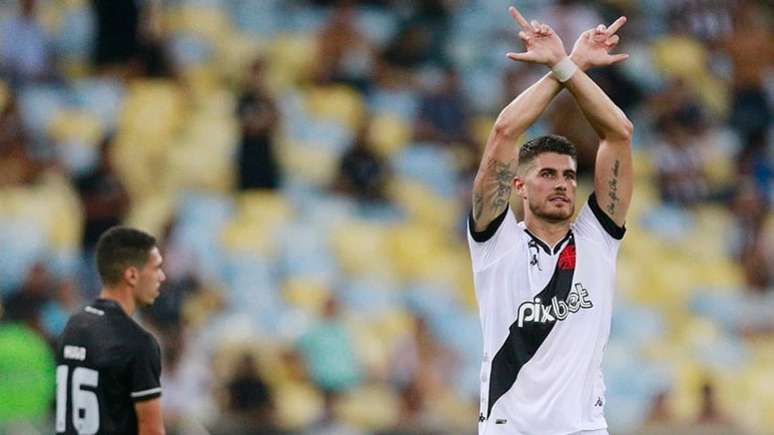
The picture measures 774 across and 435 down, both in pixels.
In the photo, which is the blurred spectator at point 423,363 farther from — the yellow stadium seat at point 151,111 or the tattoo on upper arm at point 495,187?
the tattoo on upper arm at point 495,187

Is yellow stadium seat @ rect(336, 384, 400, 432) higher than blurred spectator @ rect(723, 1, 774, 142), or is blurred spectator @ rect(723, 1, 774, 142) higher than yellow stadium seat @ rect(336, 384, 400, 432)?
blurred spectator @ rect(723, 1, 774, 142)

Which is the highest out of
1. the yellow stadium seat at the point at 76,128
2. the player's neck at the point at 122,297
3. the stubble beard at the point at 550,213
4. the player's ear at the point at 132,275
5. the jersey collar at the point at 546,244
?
the yellow stadium seat at the point at 76,128

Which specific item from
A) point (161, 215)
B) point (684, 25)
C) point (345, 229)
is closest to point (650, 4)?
point (684, 25)

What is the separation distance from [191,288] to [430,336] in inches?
79.0

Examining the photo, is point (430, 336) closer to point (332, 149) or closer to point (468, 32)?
point (332, 149)

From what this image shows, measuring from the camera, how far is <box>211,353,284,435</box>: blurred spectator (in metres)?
12.2

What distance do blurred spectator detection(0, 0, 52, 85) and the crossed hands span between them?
9.13m

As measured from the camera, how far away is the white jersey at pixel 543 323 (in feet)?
21.3

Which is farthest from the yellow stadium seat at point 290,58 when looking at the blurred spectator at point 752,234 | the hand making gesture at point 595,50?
the hand making gesture at point 595,50

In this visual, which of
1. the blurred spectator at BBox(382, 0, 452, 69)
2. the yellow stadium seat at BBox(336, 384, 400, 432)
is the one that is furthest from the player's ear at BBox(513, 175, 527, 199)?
the blurred spectator at BBox(382, 0, 452, 69)

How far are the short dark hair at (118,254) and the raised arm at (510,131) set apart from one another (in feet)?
5.67

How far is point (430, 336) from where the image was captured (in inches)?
527

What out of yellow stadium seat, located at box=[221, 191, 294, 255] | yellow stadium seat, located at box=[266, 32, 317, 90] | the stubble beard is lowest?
the stubble beard

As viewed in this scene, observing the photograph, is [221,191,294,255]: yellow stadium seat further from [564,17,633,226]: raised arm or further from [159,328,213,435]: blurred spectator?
[564,17,633,226]: raised arm
